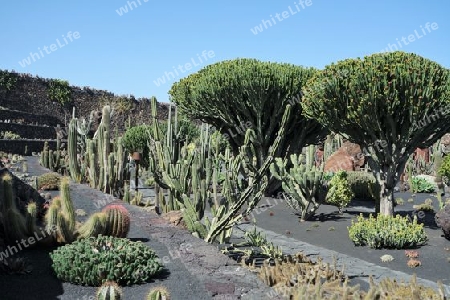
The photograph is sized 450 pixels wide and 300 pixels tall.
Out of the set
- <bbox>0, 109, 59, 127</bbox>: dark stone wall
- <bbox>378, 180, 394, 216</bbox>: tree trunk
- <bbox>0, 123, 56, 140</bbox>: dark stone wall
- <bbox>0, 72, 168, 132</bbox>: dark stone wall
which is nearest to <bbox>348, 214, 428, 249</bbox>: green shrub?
<bbox>378, 180, 394, 216</bbox>: tree trunk

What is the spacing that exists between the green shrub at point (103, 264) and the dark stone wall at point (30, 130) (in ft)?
97.5

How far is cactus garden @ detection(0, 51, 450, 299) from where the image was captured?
576cm

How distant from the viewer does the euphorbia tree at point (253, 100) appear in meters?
16.4

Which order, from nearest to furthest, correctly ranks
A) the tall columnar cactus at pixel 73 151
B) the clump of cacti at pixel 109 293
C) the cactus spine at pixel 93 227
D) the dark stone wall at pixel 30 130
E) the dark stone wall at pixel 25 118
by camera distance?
the clump of cacti at pixel 109 293 < the cactus spine at pixel 93 227 < the tall columnar cactus at pixel 73 151 < the dark stone wall at pixel 30 130 < the dark stone wall at pixel 25 118

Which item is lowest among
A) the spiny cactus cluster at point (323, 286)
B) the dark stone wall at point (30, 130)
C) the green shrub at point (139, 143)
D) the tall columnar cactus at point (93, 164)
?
the spiny cactus cluster at point (323, 286)

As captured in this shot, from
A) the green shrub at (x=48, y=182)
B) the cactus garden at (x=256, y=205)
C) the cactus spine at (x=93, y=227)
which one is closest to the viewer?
the cactus garden at (x=256, y=205)

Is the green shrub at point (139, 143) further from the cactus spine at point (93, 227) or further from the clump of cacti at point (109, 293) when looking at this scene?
the clump of cacti at point (109, 293)

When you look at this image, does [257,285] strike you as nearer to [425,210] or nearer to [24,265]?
[24,265]

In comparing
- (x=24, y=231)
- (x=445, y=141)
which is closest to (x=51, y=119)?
(x=445, y=141)

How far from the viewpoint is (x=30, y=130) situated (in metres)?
35.0

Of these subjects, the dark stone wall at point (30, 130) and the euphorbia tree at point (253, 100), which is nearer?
the euphorbia tree at point (253, 100)

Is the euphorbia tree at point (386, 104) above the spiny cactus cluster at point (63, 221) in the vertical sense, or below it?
above

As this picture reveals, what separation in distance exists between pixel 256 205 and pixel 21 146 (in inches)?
967

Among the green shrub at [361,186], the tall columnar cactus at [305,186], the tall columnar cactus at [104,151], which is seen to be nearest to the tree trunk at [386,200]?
the tall columnar cactus at [305,186]
